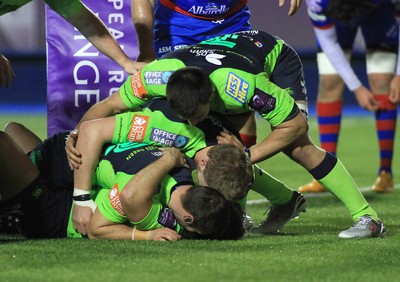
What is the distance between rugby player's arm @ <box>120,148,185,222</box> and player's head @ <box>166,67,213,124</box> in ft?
0.87

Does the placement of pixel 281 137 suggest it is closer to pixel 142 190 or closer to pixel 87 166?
pixel 142 190

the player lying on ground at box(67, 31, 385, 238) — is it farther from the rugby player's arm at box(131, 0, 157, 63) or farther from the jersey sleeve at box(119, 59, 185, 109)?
the rugby player's arm at box(131, 0, 157, 63)

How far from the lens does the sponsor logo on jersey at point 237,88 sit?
5598 mm

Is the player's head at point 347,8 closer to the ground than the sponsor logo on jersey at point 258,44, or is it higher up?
closer to the ground

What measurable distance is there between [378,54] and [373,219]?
11.3 ft

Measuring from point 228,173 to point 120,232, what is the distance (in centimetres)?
60

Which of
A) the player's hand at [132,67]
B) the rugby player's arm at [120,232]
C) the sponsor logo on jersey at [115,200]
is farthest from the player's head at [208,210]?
the player's hand at [132,67]

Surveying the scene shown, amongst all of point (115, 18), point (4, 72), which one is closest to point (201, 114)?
point (4, 72)

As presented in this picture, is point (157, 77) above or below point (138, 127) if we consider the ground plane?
above

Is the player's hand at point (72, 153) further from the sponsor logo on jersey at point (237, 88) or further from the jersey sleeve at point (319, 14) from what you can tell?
the jersey sleeve at point (319, 14)

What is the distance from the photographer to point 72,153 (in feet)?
18.5

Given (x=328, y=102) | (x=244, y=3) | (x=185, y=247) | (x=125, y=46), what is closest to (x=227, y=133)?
(x=185, y=247)

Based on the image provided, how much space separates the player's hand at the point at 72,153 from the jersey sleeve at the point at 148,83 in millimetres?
330

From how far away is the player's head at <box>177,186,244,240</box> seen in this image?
5199 millimetres
